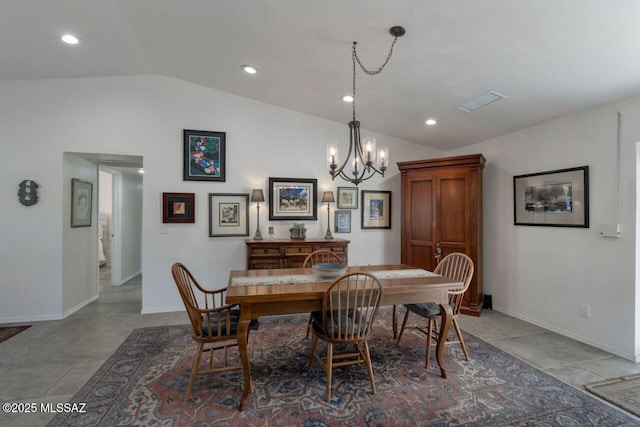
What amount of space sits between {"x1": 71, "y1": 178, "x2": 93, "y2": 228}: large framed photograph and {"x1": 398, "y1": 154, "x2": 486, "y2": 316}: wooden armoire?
465 centimetres

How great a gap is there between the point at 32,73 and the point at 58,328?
3088mm

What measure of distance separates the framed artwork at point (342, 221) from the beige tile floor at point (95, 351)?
2.07 meters

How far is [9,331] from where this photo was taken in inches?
133

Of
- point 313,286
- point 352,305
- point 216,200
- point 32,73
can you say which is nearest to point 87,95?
point 32,73

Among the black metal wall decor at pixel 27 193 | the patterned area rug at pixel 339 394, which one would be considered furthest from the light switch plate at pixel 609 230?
the black metal wall decor at pixel 27 193

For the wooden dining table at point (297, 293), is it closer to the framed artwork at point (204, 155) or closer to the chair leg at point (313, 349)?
the chair leg at point (313, 349)

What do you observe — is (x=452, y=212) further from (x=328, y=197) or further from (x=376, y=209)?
(x=328, y=197)

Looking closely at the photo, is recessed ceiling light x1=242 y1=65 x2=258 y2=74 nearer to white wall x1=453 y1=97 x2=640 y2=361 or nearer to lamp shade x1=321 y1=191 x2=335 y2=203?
lamp shade x1=321 y1=191 x2=335 y2=203

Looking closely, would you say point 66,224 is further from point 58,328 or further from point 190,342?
point 190,342

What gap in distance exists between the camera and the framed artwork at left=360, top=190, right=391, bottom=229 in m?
4.78

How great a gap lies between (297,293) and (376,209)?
2936 millimetres

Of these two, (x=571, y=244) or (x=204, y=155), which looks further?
(x=204, y=155)

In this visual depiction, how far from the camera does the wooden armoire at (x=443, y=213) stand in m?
3.98

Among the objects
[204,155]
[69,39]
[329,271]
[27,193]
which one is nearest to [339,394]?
[329,271]
